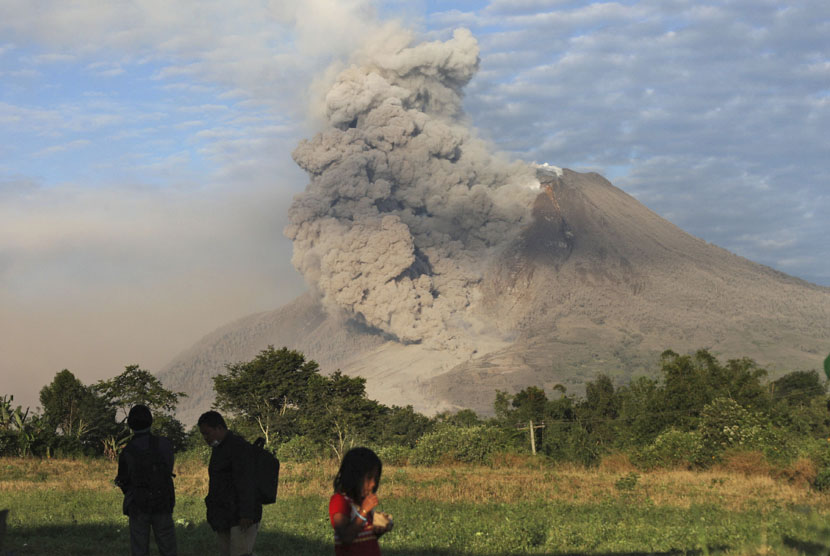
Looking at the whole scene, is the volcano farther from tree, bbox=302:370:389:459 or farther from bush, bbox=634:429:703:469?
bush, bbox=634:429:703:469

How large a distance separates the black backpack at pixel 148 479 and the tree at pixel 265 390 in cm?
4133

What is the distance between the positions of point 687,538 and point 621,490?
23.8ft

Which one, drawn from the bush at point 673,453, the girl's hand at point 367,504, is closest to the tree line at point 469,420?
the bush at point 673,453

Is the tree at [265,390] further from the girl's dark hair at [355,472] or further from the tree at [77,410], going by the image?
the girl's dark hair at [355,472]

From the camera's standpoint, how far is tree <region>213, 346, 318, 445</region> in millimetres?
50125

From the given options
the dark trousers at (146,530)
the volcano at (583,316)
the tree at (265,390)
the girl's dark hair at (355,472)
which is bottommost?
the dark trousers at (146,530)

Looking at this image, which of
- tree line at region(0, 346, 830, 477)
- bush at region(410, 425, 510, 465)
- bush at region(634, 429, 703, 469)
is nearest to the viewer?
bush at region(634, 429, 703, 469)

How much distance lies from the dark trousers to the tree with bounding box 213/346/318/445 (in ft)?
135

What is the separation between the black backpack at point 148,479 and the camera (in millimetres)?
8328

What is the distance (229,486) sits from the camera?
7461 mm

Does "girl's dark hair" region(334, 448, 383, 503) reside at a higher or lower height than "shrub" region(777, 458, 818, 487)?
higher

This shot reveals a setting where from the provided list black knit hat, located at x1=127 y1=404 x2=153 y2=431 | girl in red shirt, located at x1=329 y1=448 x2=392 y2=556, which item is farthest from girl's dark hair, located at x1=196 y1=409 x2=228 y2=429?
girl in red shirt, located at x1=329 y1=448 x2=392 y2=556

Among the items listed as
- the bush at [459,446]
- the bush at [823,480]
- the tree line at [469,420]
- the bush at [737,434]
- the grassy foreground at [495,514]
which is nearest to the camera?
the grassy foreground at [495,514]

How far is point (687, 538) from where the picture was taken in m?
11.6
